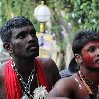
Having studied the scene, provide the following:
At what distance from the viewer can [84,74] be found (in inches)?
121

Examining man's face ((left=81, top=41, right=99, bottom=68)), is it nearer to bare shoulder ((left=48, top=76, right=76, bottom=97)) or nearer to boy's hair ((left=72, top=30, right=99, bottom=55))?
boy's hair ((left=72, top=30, right=99, bottom=55))

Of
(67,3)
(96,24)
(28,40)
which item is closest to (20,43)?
(28,40)

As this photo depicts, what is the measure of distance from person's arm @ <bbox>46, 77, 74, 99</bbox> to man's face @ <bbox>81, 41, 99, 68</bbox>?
0.19 metres

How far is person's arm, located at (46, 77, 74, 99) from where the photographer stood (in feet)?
9.51

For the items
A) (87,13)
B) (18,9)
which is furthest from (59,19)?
(87,13)

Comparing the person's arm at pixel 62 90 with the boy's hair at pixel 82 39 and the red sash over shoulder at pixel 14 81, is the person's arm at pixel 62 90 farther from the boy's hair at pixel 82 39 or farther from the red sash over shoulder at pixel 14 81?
the red sash over shoulder at pixel 14 81

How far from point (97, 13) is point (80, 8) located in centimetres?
73

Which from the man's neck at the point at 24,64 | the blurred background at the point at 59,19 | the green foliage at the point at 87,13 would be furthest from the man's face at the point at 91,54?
the blurred background at the point at 59,19

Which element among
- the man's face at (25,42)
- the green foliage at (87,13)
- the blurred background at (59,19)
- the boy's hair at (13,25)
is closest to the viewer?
the man's face at (25,42)

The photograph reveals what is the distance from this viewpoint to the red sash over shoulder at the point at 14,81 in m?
3.45

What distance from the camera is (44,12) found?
41.6 feet

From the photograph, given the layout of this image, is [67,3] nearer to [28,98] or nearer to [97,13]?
[97,13]

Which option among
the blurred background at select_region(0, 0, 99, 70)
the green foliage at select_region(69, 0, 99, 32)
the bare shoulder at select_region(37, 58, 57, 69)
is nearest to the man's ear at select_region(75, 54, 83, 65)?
the bare shoulder at select_region(37, 58, 57, 69)

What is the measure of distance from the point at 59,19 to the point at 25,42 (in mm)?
10888
